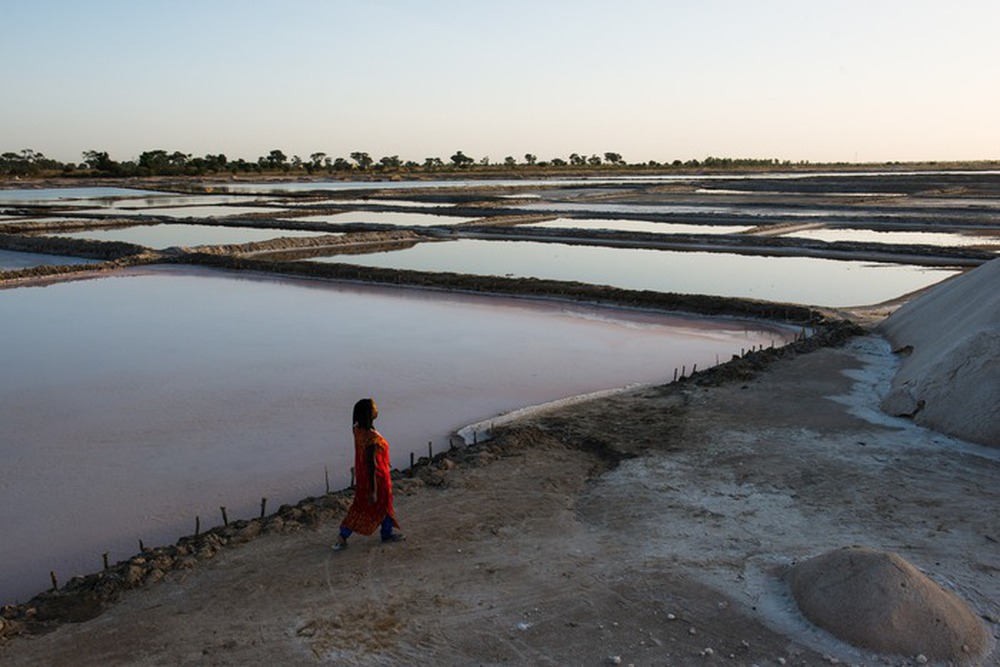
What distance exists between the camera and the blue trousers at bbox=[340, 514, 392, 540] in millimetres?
4172

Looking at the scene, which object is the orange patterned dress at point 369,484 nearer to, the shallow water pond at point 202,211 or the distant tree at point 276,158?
the shallow water pond at point 202,211

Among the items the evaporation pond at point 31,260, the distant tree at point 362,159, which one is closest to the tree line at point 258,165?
the distant tree at point 362,159

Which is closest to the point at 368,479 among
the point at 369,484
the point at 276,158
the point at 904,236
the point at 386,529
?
the point at 369,484

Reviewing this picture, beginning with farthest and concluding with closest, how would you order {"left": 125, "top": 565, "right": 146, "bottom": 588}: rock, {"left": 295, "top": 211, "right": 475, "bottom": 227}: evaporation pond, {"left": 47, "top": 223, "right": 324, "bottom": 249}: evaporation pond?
{"left": 295, "top": 211, "right": 475, "bottom": 227}: evaporation pond → {"left": 47, "top": 223, "right": 324, "bottom": 249}: evaporation pond → {"left": 125, "top": 565, "right": 146, "bottom": 588}: rock

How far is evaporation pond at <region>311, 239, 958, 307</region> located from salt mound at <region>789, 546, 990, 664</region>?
8.81 meters

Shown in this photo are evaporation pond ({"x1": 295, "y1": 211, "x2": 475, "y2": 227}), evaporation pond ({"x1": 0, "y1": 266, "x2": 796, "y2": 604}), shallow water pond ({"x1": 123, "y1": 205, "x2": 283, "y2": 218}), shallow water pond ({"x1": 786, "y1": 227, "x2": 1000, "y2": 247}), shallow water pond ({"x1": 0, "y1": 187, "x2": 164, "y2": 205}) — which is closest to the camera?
evaporation pond ({"x1": 0, "y1": 266, "x2": 796, "y2": 604})

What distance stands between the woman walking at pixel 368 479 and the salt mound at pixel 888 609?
6.31 feet

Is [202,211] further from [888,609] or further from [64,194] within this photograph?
[888,609]

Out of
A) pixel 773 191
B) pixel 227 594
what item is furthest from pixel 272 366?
pixel 773 191

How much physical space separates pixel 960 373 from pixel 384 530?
433cm

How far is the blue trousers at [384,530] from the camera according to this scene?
13.7 feet

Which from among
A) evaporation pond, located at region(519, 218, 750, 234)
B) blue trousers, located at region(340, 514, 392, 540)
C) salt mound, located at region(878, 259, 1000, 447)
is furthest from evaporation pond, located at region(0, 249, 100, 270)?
salt mound, located at region(878, 259, 1000, 447)

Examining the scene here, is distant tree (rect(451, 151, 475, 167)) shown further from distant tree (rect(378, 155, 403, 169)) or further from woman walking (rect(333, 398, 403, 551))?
woman walking (rect(333, 398, 403, 551))

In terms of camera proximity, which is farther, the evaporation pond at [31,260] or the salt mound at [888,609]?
the evaporation pond at [31,260]
